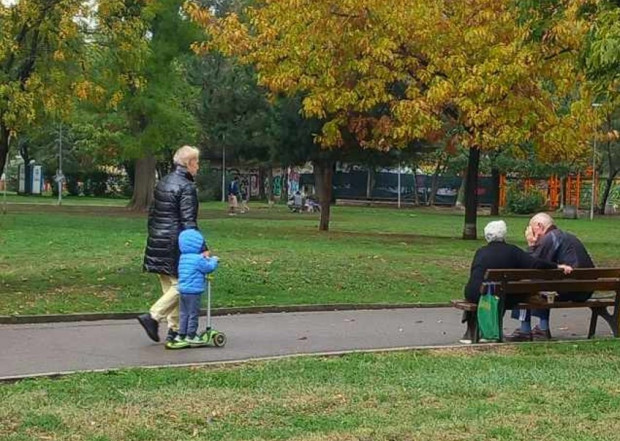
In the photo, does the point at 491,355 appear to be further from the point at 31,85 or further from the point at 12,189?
the point at 12,189

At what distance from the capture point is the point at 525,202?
54.3m

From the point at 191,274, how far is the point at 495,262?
3.19 metres

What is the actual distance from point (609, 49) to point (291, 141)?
68.5ft

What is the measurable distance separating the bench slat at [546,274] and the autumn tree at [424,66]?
35.8 ft

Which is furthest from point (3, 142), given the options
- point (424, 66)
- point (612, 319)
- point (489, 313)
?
point (424, 66)

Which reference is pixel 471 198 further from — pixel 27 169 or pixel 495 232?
pixel 27 169

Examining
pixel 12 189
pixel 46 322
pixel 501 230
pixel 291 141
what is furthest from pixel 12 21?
pixel 12 189

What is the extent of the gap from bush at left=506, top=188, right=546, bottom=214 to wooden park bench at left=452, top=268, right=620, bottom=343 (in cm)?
4353

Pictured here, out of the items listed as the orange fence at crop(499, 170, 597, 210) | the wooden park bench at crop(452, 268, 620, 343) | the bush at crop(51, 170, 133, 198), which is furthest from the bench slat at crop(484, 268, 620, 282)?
the bush at crop(51, 170, 133, 198)

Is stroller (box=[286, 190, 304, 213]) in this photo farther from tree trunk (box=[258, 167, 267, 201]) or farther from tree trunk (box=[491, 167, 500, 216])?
tree trunk (box=[258, 167, 267, 201])

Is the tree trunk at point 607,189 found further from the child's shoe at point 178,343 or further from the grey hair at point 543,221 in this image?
the child's shoe at point 178,343

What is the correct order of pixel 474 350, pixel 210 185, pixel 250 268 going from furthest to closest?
pixel 210 185 → pixel 250 268 → pixel 474 350

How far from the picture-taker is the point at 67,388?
7441 millimetres

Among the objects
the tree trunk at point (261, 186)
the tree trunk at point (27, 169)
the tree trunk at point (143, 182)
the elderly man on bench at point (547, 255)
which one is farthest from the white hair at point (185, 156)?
the tree trunk at point (27, 169)
